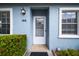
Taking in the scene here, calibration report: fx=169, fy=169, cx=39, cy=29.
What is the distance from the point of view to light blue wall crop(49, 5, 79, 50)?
1173 centimetres

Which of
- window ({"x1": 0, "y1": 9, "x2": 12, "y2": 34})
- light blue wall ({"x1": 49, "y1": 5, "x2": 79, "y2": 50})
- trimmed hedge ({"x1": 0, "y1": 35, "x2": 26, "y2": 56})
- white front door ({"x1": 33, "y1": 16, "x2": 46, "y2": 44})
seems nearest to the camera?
trimmed hedge ({"x1": 0, "y1": 35, "x2": 26, "y2": 56})

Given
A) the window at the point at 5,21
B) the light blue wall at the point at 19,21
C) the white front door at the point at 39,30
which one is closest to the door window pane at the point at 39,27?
the white front door at the point at 39,30

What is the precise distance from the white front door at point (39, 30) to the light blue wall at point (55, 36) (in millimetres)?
2699

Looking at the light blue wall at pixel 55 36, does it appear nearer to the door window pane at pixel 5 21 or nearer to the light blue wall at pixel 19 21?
the light blue wall at pixel 19 21

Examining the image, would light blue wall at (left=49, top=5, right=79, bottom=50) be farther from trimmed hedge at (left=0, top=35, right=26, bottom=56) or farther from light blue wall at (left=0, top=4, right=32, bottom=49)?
trimmed hedge at (left=0, top=35, right=26, bottom=56)

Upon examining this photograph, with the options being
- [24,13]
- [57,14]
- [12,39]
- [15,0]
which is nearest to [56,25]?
[57,14]

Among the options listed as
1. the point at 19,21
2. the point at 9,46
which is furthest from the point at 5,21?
the point at 9,46

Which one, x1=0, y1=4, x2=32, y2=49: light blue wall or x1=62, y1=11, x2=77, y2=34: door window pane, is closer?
x1=0, y1=4, x2=32, y2=49: light blue wall

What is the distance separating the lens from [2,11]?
1209 cm

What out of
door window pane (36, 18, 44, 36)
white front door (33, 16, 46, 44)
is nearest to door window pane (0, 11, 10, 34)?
white front door (33, 16, 46, 44)

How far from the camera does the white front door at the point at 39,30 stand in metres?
14.5

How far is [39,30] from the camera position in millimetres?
14562

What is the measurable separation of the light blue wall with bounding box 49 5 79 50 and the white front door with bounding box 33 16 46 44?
2699 millimetres

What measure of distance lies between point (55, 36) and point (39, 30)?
9.87 feet
